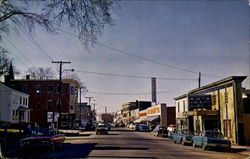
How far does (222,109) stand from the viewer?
32.8 meters

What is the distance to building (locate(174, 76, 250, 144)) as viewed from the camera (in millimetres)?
29219

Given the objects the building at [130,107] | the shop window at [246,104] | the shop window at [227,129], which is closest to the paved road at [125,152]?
the shop window at [227,129]

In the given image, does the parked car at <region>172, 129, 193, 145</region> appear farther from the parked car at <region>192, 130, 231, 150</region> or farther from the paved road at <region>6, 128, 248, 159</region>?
the parked car at <region>192, 130, 231, 150</region>

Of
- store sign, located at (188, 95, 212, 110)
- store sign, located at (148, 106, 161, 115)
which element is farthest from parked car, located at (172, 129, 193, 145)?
store sign, located at (148, 106, 161, 115)

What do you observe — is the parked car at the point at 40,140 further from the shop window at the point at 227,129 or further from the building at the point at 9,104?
the building at the point at 9,104

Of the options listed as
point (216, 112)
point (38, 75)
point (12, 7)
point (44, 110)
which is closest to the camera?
point (12, 7)

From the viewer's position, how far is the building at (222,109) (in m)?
29.2

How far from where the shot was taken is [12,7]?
515 inches

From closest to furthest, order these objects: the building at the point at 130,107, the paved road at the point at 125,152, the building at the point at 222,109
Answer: the paved road at the point at 125,152, the building at the point at 222,109, the building at the point at 130,107

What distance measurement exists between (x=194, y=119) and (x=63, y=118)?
3806 cm

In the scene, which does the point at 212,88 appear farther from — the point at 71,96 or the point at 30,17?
the point at 71,96

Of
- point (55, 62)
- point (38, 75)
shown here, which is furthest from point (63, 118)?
point (55, 62)

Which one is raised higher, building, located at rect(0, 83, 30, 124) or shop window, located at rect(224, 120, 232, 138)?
building, located at rect(0, 83, 30, 124)

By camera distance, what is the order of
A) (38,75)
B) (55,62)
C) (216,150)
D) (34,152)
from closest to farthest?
(34,152) → (216,150) → (55,62) → (38,75)
